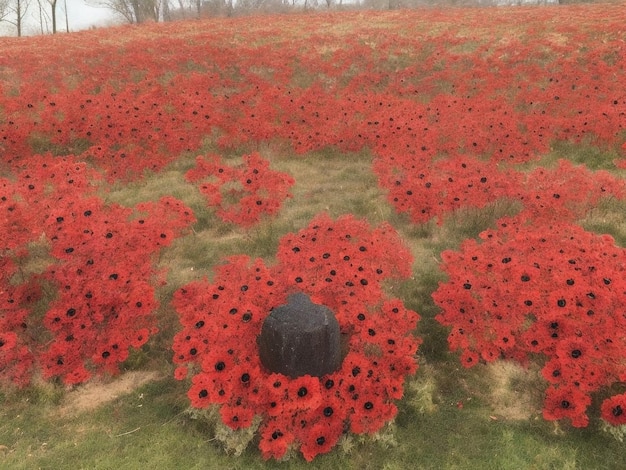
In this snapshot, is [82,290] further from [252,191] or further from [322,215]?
[322,215]

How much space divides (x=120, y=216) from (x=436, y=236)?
7752 mm

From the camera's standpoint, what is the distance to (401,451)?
5941 millimetres

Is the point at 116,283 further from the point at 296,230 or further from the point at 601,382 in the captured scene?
the point at 601,382

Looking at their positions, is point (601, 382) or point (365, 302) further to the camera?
point (365, 302)

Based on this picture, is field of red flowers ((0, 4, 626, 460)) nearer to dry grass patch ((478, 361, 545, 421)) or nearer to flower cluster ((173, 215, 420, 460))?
flower cluster ((173, 215, 420, 460))

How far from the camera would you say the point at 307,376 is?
19.1ft

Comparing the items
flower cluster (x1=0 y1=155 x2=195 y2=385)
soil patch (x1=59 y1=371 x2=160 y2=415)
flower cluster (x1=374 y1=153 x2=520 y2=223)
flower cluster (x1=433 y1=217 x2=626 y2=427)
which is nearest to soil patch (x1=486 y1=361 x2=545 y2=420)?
A: flower cluster (x1=433 y1=217 x2=626 y2=427)

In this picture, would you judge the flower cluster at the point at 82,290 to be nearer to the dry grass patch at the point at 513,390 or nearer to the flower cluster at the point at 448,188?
the flower cluster at the point at 448,188

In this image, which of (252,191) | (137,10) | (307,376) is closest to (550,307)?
(307,376)

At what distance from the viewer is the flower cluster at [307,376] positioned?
577 cm

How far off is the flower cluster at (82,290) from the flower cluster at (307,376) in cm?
91

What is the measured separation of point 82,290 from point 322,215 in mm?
5095

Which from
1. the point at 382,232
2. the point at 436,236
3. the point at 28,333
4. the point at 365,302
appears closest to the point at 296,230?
the point at 382,232

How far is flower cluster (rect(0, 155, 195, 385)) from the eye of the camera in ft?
23.0
